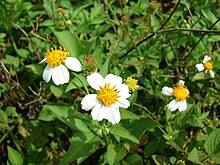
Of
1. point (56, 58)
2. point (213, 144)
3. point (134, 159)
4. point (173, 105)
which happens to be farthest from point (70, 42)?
point (213, 144)

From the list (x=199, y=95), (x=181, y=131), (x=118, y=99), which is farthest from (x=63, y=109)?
(x=199, y=95)

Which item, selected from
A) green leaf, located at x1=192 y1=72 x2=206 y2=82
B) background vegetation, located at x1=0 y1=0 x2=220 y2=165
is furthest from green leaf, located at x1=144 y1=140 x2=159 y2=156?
green leaf, located at x1=192 y1=72 x2=206 y2=82

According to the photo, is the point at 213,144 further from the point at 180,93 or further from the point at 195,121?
the point at 180,93

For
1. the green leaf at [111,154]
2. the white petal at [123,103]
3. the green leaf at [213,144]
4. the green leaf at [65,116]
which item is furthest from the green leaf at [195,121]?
the green leaf at [65,116]

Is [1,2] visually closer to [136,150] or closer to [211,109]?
[136,150]

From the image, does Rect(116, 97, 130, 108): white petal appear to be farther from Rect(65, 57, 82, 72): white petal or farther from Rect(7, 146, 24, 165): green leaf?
Rect(7, 146, 24, 165): green leaf
